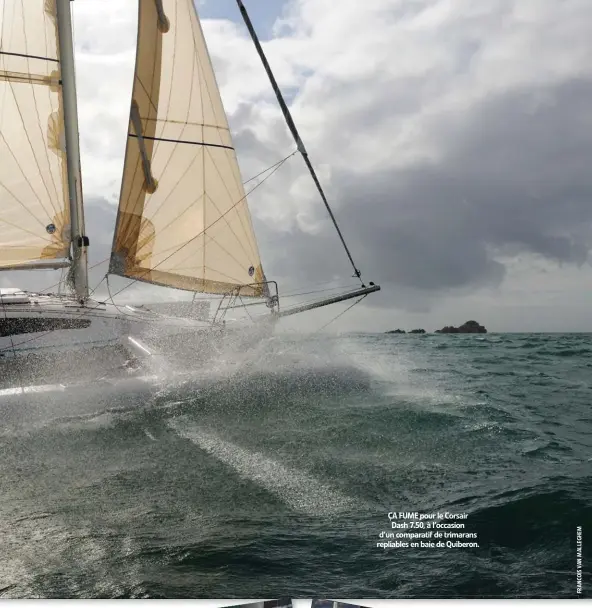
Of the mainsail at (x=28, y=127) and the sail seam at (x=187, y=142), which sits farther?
the sail seam at (x=187, y=142)

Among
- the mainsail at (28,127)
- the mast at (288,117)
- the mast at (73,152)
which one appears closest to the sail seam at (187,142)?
the mast at (73,152)

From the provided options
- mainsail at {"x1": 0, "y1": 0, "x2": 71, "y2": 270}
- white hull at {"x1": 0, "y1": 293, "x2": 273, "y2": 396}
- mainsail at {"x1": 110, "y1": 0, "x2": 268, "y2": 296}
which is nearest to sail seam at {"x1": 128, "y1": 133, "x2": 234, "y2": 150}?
mainsail at {"x1": 110, "y1": 0, "x2": 268, "y2": 296}

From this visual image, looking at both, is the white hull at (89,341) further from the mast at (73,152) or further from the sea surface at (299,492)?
the sea surface at (299,492)

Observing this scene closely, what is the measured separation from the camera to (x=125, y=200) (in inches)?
239

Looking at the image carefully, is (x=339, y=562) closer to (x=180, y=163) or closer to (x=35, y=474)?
(x=35, y=474)

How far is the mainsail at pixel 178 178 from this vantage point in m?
5.80

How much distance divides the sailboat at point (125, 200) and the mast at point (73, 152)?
0.04 ft

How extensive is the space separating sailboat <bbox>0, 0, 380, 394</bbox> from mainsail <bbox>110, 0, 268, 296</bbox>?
11 mm

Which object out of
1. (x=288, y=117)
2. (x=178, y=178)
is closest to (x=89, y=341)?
(x=178, y=178)

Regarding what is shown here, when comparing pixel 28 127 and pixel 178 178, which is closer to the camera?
pixel 28 127

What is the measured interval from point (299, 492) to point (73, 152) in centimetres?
437

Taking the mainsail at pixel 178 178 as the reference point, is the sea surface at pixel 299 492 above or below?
below

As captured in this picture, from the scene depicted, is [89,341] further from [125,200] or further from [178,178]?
[178,178]

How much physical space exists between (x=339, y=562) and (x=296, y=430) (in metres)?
1.61
